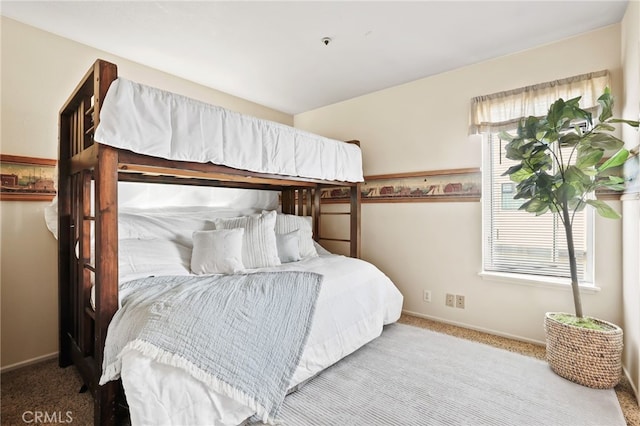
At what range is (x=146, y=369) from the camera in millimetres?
1307

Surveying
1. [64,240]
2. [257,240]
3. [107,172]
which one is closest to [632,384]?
[257,240]

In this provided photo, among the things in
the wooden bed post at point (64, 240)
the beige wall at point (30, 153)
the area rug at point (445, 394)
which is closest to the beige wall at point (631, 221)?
the area rug at point (445, 394)

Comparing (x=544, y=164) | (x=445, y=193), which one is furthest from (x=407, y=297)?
(x=544, y=164)

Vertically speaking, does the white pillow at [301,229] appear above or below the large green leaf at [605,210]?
below

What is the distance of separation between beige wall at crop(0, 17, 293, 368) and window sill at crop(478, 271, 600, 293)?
3593 millimetres

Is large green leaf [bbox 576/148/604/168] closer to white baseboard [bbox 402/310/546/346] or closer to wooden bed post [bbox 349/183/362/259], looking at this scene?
white baseboard [bbox 402/310/546/346]

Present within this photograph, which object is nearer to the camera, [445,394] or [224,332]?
[224,332]

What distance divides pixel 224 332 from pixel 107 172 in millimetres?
1009

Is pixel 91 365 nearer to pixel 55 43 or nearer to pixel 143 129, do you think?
pixel 143 129

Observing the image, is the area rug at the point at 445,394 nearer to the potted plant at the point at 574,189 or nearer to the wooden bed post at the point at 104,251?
the potted plant at the point at 574,189

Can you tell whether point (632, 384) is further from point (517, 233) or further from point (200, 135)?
point (200, 135)

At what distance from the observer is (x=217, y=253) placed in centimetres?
235

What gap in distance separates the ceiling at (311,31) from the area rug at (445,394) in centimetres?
245

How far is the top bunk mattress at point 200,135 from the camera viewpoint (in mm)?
1601
